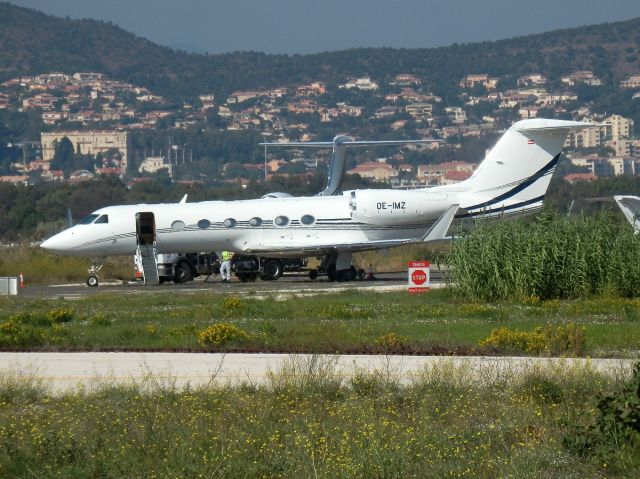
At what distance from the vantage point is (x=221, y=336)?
64.3 ft

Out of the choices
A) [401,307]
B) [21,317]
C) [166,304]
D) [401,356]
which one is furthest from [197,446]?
[166,304]

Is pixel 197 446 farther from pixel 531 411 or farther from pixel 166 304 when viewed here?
pixel 166 304

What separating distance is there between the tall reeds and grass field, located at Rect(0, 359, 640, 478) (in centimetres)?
1517

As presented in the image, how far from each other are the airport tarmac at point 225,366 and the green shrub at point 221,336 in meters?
0.79

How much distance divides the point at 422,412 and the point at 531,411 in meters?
1.13

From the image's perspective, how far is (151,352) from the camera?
19.1 metres

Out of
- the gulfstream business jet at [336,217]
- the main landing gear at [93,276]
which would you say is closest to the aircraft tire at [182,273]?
the gulfstream business jet at [336,217]

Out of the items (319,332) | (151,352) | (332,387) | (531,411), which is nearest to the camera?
(531,411)

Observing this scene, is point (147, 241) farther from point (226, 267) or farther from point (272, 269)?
point (272, 269)

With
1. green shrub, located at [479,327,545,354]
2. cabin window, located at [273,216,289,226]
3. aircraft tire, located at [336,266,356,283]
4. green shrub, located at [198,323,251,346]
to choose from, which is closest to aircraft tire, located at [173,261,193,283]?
cabin window, located at [273,216,289,226]

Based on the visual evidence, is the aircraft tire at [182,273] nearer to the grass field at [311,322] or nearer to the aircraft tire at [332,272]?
the aircraft tire at [332,272]

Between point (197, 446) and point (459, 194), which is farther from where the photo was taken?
point (459, 194)

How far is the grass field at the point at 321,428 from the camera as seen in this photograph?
421 inches

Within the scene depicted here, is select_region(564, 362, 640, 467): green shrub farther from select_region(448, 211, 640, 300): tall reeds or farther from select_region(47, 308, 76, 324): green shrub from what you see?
select_region(448, 211, 640, 300): tall reeds
